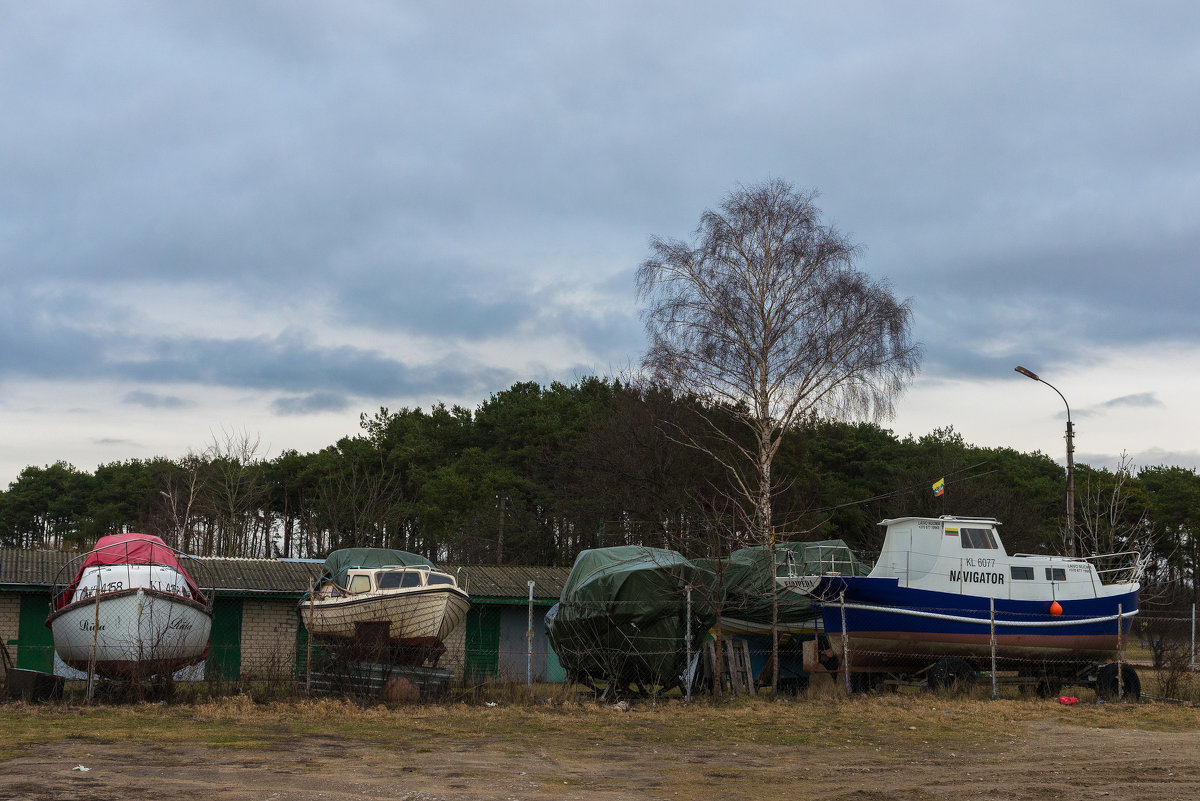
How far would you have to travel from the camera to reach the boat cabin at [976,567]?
20969 millimetres

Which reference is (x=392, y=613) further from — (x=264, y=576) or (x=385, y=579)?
(x=264, y=576)

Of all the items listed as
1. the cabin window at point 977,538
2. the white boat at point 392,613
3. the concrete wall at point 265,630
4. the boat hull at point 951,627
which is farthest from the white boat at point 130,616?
the cabin window at point 977,538

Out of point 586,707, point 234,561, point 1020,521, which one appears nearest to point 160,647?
point 586,707

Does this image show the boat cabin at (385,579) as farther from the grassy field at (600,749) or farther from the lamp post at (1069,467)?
the lamp post at (1069,467)

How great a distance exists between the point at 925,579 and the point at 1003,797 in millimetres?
11942

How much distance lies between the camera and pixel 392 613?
1877cm

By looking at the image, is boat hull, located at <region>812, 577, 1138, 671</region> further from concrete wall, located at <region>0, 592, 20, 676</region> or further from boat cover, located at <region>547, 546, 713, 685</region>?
concrete wall, located at <region>0, 592, 20, 676</region>

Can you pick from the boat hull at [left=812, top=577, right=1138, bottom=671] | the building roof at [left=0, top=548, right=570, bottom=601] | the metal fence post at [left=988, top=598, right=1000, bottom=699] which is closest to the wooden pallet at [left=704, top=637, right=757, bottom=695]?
the boat hull at [left=812, top=577, right=1138, bottom=671]

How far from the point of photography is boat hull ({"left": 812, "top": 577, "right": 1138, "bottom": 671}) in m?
20.5

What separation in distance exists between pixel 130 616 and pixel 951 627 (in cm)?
1542

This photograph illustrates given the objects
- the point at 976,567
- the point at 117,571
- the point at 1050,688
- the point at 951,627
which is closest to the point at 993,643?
the point at 951,627

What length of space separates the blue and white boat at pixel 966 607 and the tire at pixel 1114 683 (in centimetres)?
59

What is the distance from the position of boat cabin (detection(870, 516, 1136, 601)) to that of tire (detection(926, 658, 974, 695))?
4.74 feet

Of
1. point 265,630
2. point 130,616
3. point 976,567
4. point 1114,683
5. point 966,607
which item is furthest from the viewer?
point 265,630
